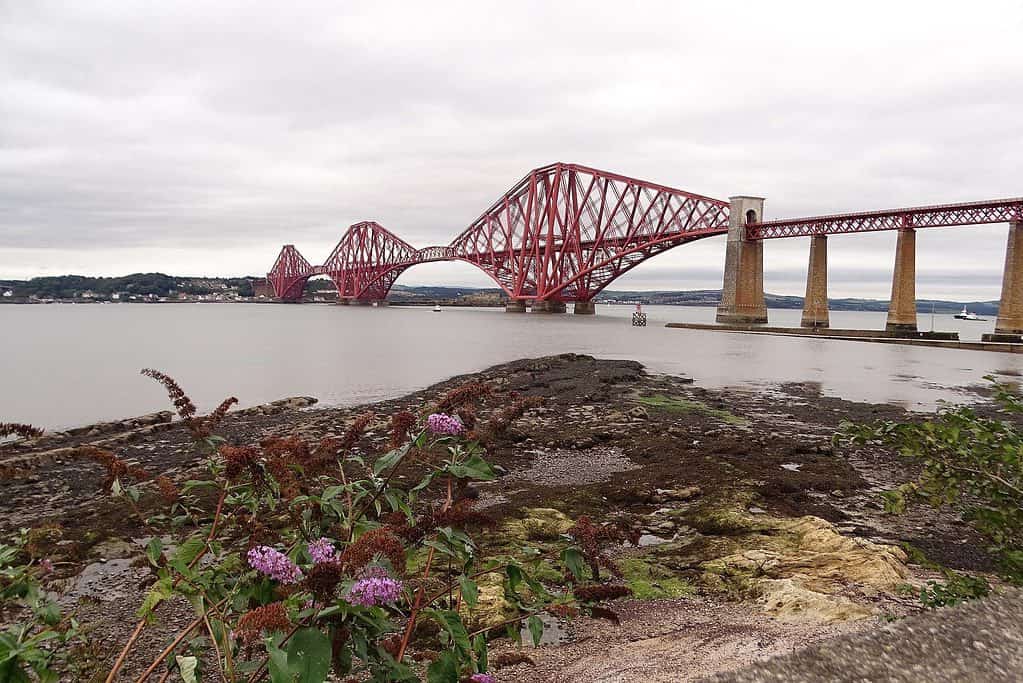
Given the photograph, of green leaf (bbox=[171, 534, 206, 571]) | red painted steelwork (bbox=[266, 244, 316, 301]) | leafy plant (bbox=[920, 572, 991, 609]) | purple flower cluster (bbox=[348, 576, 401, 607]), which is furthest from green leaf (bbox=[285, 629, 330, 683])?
red painted steelwork (bbox=[266, 244, 316, 301])

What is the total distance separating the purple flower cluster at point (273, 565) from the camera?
6.08 feet

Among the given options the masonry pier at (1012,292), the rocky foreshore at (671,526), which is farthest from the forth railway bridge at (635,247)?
the rocky foreshore at (671,526)

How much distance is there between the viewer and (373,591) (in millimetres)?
1759

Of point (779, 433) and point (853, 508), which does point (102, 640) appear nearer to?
point (853, 508)

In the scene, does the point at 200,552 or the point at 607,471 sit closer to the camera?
the point at 200,552

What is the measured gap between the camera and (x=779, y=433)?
11570mm

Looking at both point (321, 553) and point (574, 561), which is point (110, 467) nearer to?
point (321, 553)

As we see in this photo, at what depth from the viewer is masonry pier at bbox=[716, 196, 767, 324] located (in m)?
63.7

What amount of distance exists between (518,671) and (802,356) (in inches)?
1419

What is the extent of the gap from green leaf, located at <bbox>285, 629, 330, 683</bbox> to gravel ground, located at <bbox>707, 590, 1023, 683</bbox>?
114cm

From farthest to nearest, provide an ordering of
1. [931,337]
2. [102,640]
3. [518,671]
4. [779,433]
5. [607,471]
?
1. [931,337]
2. [779,433]
3. [607,471]
4. [102,640]
5. [518,671]

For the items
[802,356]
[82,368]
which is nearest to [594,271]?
[802,356]

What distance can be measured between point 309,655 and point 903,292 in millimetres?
55505

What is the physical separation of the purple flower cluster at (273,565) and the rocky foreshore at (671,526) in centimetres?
160
